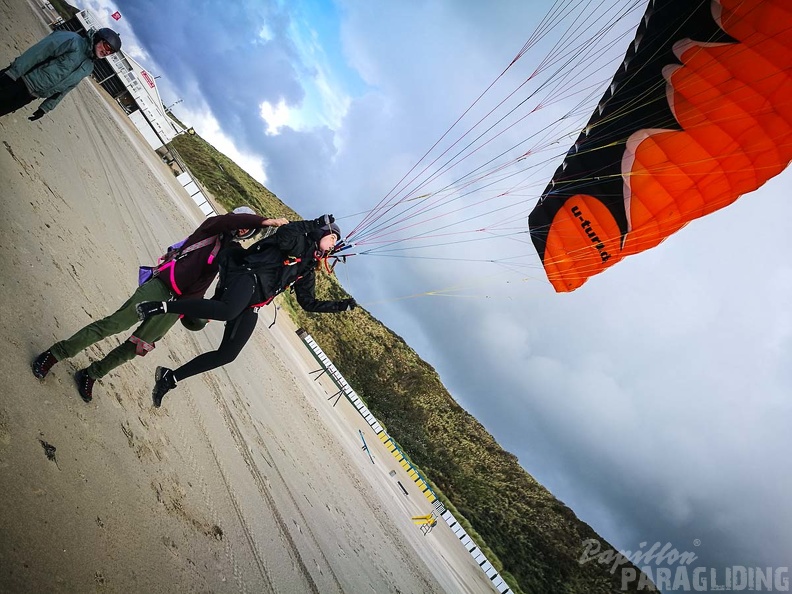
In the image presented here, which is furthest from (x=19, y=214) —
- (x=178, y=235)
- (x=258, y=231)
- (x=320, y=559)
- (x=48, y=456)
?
(x=178, y=235)

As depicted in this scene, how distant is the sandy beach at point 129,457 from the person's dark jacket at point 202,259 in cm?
90

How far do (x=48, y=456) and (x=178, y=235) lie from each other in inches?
395

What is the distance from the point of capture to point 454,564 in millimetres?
12750

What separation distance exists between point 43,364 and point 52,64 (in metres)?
2.75

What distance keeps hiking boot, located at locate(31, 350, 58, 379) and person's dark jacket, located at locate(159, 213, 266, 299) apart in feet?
3.16

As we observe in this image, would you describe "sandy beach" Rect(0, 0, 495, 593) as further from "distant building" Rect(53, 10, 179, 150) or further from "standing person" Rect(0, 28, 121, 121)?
"distant building" Rect(53, 10, 179, 150)

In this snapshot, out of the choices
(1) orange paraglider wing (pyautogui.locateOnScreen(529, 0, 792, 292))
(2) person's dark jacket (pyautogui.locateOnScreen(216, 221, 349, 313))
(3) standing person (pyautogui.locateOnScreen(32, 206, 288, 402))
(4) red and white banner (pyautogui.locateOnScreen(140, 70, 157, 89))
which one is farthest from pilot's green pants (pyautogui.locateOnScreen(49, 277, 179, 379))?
(4) red and white banner (pyautogui.locateOnScreen(140, 70, 157, 89))

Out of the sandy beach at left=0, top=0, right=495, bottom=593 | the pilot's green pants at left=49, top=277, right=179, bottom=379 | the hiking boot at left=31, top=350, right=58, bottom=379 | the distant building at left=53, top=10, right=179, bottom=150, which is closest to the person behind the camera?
the sandy beach at left=0, top=0, right=495, bottom=593

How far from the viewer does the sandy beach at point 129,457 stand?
2.35 metres

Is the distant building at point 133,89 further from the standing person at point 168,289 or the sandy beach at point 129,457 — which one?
the standing person at point 168,289

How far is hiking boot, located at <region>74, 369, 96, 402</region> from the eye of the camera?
3.25 meters

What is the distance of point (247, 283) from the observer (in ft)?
12.4

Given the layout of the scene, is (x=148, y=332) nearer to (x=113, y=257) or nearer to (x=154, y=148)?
(x=113, y=257)

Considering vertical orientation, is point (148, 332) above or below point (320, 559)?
above
